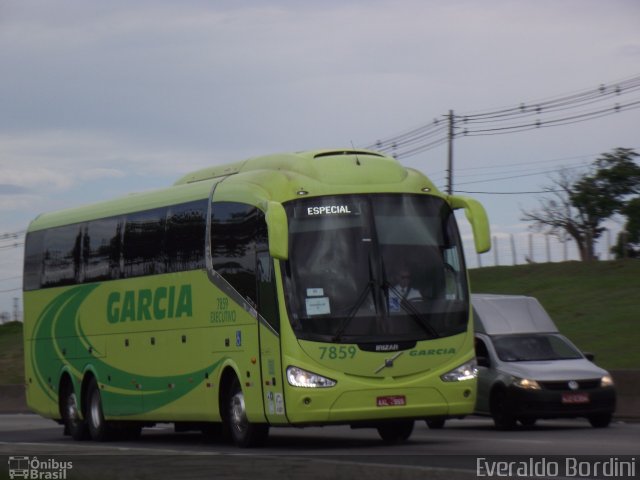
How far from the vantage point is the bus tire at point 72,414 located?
25406mm

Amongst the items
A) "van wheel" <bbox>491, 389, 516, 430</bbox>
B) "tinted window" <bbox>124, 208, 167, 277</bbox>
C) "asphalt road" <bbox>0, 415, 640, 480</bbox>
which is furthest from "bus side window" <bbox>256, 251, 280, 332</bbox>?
"van wheel" <bbox>491, 389, 516, 430</bbox>

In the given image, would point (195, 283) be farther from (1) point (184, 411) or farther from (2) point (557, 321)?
(2) point (557, 321)

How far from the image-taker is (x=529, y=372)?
23.1 metres

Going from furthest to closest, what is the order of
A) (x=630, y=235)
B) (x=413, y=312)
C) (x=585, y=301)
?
(x=630, y=235), (x=585, y=301), (x=413, y=312)

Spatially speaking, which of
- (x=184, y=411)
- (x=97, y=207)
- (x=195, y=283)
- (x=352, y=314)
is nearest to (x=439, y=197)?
(x=352, y=314)

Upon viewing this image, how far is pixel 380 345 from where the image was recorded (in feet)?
59.6

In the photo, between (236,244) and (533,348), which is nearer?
(236,244)

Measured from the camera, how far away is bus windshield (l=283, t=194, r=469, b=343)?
18.2 meters

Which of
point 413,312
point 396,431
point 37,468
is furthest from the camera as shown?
point 396,431

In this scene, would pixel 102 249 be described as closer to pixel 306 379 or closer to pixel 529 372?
pixel 306 379

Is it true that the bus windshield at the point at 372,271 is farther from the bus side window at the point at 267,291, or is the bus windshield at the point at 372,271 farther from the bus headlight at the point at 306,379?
the bus headlight at the point at 306,379

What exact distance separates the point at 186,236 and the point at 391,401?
4853 mm

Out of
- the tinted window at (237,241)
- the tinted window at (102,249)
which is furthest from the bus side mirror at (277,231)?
the tinted window at (102,249)

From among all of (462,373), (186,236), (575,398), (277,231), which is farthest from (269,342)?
(575,398)
